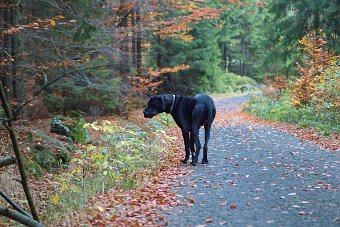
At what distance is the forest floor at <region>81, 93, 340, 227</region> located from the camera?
521 cm

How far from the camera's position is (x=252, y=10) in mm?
43812

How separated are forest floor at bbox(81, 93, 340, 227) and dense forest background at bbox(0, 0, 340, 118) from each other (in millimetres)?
2092

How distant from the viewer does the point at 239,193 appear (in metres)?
6.49

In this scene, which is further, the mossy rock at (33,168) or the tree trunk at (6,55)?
the tree trunk at (6,55)

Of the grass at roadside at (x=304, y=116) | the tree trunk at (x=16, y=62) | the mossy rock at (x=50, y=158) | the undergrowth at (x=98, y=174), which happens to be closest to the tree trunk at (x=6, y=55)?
the tree trunk at (x=16, y=62)

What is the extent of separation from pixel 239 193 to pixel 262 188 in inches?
19.1

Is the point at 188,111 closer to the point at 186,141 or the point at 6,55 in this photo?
the point at 186,141

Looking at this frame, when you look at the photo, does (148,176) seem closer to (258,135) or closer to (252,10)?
(258,135)

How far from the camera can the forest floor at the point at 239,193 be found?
5211mm

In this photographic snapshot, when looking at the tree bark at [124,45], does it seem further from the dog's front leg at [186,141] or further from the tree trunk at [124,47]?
the dog's front leg at [186,141]

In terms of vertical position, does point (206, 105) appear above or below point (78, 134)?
above

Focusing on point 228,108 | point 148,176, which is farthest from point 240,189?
point 228,108

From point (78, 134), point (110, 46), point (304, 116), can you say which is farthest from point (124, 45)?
point (304, 116)

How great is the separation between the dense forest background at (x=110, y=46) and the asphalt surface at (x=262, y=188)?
8.25 feet
